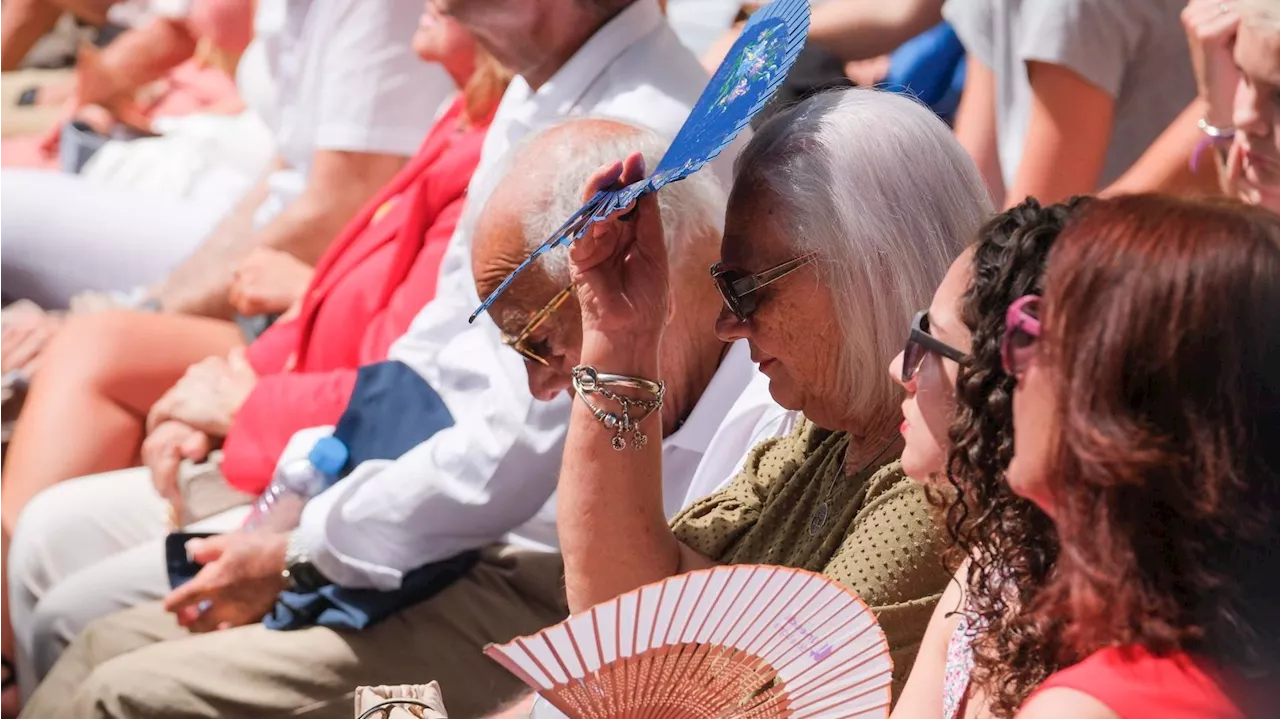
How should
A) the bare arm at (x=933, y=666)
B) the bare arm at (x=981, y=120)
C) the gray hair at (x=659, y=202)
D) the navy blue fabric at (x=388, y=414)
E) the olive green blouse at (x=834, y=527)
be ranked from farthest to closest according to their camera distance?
the bare arm at (x=981, y=120)
the navy blue fabric at (x=388, y=414)
the gray hair at (x=659, y=202)
the olive green blouse at (x=834, y=527)
the bare arm at (x=933, y=666)

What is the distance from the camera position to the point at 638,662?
4.19 feet

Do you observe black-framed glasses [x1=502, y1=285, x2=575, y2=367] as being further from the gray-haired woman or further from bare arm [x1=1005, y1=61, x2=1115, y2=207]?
bare arm [x1=1005, y1=61, x2=1115, y2=207]

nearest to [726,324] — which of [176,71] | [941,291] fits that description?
[941,291]

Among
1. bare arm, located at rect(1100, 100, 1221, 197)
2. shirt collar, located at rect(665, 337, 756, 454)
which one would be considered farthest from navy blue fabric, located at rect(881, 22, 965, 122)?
shirt collar, located at rect(665, 337, 756, 454)

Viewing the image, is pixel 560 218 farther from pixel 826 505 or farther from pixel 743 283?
pixel 826 505

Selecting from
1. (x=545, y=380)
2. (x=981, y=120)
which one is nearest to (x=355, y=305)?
(x=545, y=380)

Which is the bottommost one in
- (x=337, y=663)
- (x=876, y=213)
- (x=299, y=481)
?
(x=337, y=663)

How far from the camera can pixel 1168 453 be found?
3.29 feet

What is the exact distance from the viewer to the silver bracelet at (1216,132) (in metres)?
2.22

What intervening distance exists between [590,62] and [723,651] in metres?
1.41

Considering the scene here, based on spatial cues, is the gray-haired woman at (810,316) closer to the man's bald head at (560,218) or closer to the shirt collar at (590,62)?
the man's bald head at (560,218)

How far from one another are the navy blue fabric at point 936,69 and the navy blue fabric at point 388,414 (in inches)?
46.6

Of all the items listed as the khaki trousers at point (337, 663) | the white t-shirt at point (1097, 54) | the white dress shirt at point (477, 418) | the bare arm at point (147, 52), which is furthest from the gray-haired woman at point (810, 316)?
the bare arm at point (147, 52)

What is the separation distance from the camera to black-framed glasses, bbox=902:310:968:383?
4.31 ft
